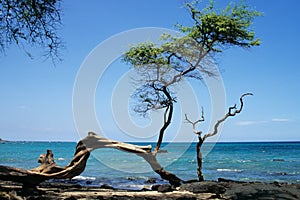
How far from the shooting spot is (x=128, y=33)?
13062 mm

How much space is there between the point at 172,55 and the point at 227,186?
5962 millimetres

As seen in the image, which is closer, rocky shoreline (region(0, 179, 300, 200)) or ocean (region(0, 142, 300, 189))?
rocky shoreline (region(0, 179, 300, 200))

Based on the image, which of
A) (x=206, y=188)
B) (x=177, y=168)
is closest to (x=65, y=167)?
(x=206, y=188)

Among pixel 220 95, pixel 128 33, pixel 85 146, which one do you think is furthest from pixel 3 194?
pixel 220 95

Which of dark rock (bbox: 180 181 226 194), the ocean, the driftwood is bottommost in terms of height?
the ocean

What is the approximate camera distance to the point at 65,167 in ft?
38.3

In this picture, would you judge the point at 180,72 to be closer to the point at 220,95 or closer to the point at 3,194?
the point at 220,95

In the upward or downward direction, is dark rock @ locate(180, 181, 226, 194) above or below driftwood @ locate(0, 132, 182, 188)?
below

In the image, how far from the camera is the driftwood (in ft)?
32.3

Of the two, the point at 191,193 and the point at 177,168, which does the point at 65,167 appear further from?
the point at 177,168

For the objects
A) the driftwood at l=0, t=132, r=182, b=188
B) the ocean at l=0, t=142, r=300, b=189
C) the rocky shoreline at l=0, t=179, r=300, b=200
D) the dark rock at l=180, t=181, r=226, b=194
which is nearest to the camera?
the driftwood at l=0, t=132, r=182, b=188

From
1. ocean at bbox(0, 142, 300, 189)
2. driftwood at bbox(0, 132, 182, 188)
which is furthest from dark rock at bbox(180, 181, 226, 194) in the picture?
ocean at bbox(0, 142, 300, 189)

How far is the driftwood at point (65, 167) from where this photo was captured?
984cm

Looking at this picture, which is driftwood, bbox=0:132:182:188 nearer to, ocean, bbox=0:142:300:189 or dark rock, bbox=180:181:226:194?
dark rock, bbox=180:181:226:194
